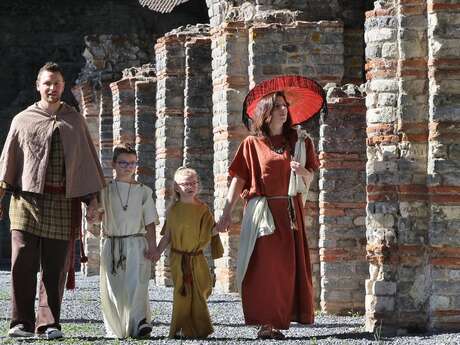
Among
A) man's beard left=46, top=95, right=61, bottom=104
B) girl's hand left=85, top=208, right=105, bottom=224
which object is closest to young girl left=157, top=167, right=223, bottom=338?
girl's hand left=85, top=208, right=105, bottom=224

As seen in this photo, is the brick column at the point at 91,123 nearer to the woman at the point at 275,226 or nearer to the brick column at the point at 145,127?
the brick column at the point at 145,127

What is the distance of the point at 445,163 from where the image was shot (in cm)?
1091

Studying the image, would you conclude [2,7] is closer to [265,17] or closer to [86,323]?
[265,17]

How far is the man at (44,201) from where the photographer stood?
1080cm

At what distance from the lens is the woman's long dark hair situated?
35.5 feet

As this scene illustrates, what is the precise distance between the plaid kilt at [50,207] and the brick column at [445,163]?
258cm

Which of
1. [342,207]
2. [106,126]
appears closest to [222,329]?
[342,207]

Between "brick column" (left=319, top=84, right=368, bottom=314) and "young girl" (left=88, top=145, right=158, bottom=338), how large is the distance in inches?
141

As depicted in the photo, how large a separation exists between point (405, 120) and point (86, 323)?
12.2 ft

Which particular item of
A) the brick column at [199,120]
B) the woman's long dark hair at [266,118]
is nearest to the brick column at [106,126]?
the brick column at [199,120]

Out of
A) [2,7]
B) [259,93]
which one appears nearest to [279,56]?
[259,93]

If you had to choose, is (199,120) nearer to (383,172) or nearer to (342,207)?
(342,207)

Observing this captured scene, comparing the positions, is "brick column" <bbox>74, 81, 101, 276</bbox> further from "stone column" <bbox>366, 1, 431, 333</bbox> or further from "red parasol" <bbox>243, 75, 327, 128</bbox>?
"stone column" <bbox>366, 1, 431, 333</bbox>

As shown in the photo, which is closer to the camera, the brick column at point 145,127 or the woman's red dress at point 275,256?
the woman's red dress at point 275,256
